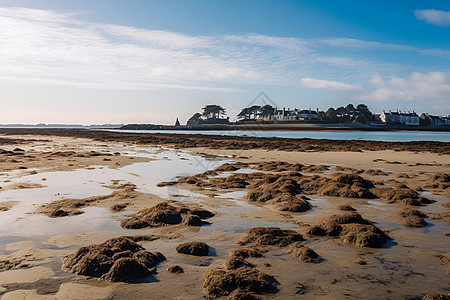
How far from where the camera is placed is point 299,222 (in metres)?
8.10

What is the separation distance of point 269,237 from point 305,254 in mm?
927

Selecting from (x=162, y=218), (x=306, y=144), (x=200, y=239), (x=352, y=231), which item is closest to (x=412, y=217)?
(x=352, y=231)

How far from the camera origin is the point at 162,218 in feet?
25.5

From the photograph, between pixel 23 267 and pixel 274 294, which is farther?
pixel 23 267

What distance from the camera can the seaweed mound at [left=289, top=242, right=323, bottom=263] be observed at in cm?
570

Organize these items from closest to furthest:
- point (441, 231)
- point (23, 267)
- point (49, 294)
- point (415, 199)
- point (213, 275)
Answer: point (49, 294) < point (213, 275) < point (23, 267) < point (441, 231) < point (415, 199)

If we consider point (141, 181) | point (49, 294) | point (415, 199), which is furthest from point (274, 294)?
point (141, 181)

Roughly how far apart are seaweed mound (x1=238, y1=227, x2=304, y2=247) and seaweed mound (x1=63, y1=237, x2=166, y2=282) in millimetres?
1767

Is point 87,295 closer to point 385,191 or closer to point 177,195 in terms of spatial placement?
point 177,195

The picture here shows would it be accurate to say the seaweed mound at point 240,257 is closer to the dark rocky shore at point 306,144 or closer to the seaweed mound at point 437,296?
the seaweed mound at point 437,296

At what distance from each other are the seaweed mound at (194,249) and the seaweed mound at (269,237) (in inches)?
34.3

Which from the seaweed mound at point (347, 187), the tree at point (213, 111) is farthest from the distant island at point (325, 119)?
the seaweed mound at point (347, 187)

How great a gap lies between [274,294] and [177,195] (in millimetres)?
6871

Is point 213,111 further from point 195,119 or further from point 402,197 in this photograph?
point 402,197
